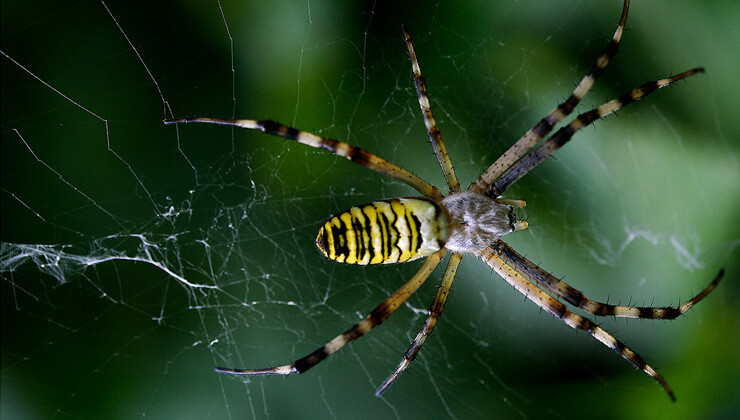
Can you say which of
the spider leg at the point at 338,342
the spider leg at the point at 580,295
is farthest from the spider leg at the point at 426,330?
the spider leg at the point at 580,295

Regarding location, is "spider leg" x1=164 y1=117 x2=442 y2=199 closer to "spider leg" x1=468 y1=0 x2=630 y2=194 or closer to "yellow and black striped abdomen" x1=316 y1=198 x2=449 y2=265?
"yellow and black striped abdomen" x1=316 y1=198 x2=449 y2=265

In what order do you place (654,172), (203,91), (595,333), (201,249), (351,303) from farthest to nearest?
(654,172) < (351,303) < (201,249) < (595,333) < (203,91)

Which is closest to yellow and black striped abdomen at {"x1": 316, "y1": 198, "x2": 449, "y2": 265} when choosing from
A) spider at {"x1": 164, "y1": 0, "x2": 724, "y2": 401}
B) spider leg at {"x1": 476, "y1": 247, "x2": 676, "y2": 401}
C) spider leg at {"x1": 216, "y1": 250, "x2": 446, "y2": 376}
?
spider at {"x1": 164, "y1": 0, "x2": 724, "y2": 401}

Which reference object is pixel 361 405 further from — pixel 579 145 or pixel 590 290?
pixel 579 145

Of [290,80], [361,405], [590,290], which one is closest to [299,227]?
[290,80]

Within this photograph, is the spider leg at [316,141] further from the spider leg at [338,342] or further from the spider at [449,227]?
the spider leg at [338,342]

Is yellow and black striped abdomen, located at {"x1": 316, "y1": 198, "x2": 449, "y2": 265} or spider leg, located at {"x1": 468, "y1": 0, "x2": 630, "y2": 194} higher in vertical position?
spider leg, located at {"x1": 468, "y1": 0, "x2": 630, "y2": 194}

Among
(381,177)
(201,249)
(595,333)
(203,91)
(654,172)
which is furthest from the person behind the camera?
(654,172)
